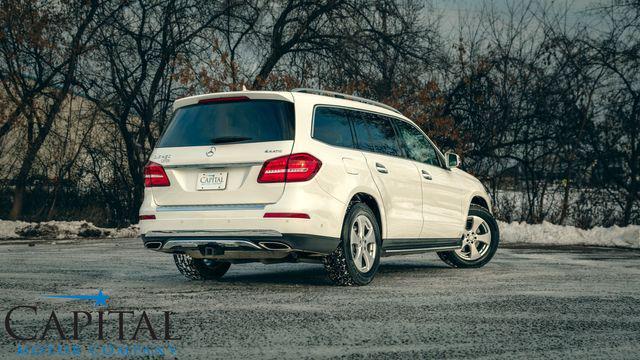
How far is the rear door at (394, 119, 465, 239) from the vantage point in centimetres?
993

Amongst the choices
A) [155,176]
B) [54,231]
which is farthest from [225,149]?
[54,231]

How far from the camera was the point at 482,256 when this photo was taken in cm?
1132

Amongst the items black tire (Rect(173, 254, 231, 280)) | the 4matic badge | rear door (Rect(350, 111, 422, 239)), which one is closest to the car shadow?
black tire (Rect(173, 254, 231, 280))

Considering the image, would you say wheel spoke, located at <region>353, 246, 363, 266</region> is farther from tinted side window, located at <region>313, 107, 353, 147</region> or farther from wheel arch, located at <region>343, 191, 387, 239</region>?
tinted side window, located at <region>313, 107, 353, 147</region>

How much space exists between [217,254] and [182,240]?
368mm

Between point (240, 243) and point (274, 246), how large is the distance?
1.02 ft

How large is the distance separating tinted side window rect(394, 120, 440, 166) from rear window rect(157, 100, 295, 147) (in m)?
2.13

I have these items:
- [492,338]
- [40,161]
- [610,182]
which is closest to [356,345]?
[492,338]

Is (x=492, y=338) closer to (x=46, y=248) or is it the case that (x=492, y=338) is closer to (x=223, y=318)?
(x=223, y=318)

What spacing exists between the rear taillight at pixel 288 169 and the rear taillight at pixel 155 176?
3.55ft

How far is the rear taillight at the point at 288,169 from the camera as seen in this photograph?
7891mm

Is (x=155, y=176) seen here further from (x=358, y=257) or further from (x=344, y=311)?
(x=344, y=311)

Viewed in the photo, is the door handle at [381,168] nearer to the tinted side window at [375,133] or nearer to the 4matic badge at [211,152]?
the tinted side window at [375,133]

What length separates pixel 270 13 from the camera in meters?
25.5
